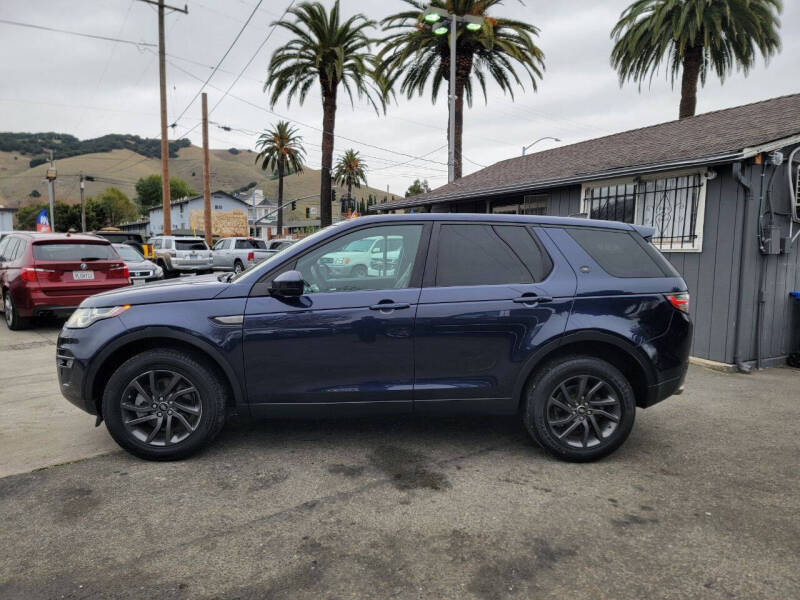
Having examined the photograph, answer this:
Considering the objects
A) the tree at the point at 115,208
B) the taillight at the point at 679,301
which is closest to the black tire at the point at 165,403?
the taillight at the point at 679,301

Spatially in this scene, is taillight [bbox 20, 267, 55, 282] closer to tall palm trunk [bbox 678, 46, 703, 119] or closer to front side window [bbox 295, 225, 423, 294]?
front side window [bbox 295, 225, 423, 294]

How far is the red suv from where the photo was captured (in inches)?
344

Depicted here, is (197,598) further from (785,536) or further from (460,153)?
(460,153)

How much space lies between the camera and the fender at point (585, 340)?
3742mm

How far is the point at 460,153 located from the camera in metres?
21.2

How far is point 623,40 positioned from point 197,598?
21.8 meters

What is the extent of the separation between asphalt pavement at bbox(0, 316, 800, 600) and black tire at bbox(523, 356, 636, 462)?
0.53 feet

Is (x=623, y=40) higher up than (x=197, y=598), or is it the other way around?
(x=623, y=40)

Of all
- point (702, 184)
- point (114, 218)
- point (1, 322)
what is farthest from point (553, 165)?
point (114, 218)

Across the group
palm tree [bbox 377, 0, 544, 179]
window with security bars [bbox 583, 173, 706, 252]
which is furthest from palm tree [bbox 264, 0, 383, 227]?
window with security bars [bbox 583, 173, 706, 252]

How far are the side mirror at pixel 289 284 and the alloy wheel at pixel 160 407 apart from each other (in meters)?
0.90

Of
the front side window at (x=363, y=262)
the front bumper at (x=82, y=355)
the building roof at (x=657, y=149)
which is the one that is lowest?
the front bumper at (x=82, y=355)

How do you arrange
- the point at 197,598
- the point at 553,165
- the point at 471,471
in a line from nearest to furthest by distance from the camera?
the point at 197,598, the point at 471,471, the point at 553,165

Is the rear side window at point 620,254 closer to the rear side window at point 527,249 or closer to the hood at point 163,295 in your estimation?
the rear side window at point 527,249
